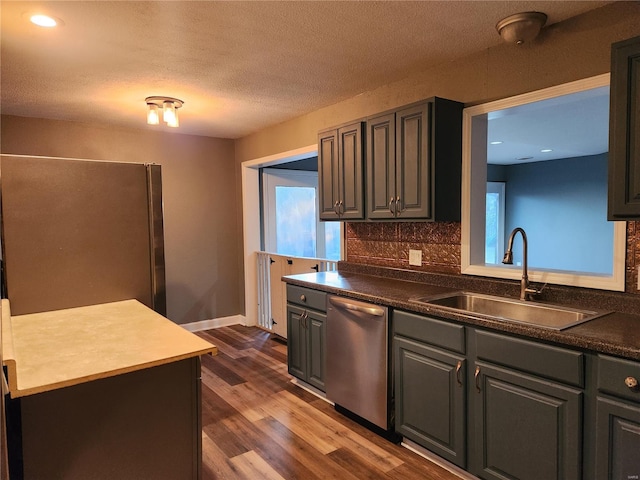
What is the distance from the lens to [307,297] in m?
3.03

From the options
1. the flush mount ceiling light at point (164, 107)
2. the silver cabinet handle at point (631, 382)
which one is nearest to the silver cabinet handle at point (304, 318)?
the flush mount ceiling light at point (164, 107)

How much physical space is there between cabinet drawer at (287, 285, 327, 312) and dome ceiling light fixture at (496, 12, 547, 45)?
184cm

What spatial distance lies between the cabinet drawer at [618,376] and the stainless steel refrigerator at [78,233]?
2328 mm

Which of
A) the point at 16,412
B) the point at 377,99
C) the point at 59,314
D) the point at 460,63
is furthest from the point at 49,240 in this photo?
the point at 460,63

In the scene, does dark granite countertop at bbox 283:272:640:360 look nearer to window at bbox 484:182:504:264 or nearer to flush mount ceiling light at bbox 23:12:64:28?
flush mount ceiling light at bbox 23:12:64:28

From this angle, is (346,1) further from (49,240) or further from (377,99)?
(49,240)

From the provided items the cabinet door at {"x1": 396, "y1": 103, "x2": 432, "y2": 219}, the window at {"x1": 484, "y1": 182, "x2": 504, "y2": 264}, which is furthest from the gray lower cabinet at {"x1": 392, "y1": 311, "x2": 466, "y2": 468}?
the window at {"x1": 484, "y1": 182, "x2": 504, "y2": 264}

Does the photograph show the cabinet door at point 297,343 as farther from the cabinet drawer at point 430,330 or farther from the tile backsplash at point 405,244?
the cabinet drawer at point 430,330

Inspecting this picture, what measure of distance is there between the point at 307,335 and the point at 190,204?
8.09 ft

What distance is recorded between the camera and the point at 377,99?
3178 mm

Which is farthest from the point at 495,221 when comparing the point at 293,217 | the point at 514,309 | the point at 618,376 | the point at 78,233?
the point at 78,233

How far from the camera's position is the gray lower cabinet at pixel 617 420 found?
1455 mm

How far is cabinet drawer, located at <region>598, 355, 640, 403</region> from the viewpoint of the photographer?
1.45 m

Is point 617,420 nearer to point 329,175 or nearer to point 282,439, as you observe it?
point 282,439
